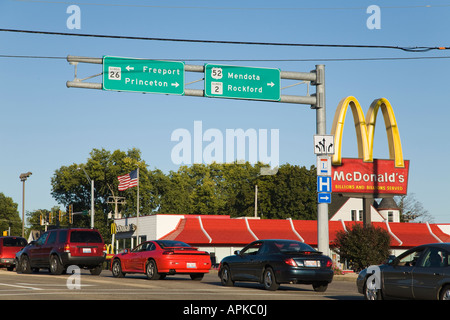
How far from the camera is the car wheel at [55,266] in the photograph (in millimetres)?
27000

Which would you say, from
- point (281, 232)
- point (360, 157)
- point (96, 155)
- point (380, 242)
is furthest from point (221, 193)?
point (380, 242)

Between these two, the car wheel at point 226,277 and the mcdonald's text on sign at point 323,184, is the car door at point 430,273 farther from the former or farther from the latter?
the mcdonald's text on sign at point 323,184

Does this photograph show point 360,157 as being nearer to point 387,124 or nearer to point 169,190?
point 387,124

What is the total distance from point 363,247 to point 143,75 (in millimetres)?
14585

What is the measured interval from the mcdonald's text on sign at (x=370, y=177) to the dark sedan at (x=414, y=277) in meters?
30.3

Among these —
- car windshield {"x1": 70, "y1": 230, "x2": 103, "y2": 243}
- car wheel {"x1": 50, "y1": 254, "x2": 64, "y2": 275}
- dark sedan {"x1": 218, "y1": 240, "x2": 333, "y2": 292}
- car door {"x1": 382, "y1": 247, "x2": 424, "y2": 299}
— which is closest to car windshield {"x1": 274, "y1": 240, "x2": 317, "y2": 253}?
dark sedan {"x1": 218, "y1": 240, "x2": 333, "y2": 292}

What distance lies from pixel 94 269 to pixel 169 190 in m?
74.2

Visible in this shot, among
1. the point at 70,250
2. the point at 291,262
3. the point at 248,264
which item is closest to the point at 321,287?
the point at 291,262

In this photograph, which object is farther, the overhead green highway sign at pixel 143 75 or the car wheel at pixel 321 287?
the overhead green highway sign at pixel 143 75

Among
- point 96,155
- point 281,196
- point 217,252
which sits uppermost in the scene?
point 96,155

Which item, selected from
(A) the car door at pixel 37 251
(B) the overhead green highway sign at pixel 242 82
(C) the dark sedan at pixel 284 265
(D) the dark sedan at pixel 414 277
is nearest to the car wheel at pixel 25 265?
(A) the car door at pixel 37 251

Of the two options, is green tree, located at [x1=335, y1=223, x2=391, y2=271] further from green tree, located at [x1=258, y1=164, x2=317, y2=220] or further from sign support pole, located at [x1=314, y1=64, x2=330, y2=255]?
green tree, located at [x1=258, y1=164, x2=317, y2=220]

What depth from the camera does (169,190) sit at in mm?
102000

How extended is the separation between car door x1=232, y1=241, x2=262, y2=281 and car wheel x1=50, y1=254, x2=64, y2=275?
9.42m
